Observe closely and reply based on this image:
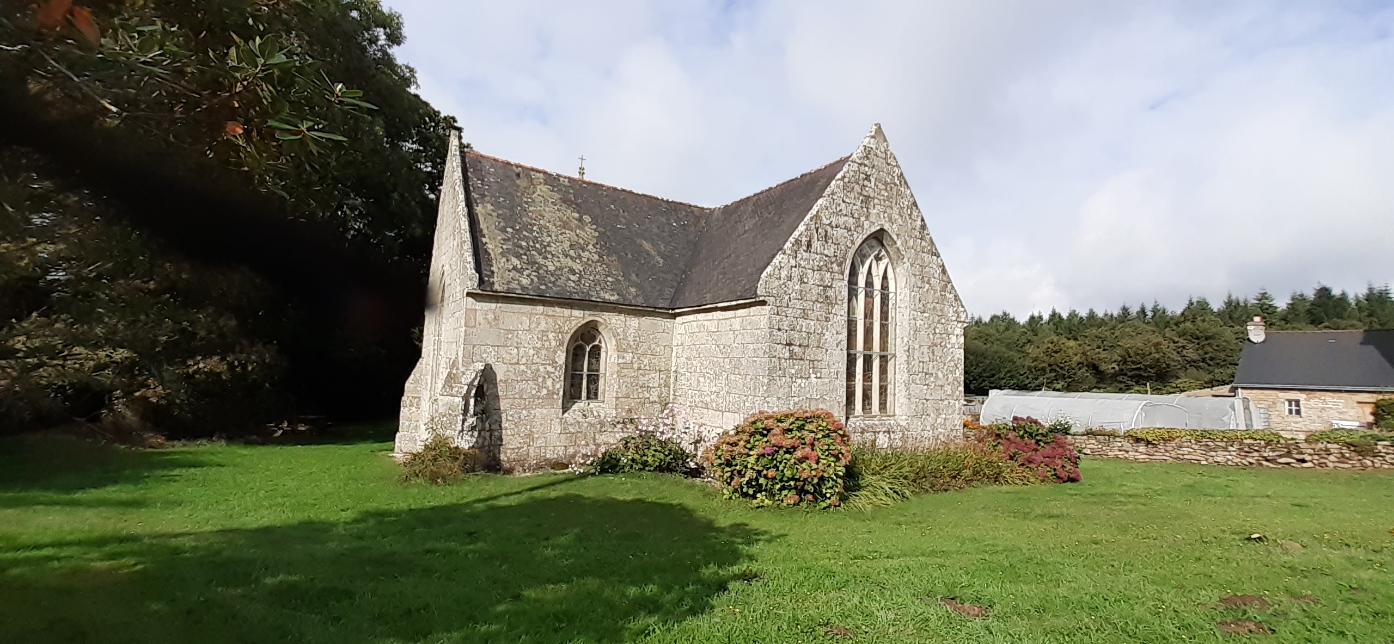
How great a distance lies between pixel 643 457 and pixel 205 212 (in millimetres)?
9335

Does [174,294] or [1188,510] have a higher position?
[174,294]

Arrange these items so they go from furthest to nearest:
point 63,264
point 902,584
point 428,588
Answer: point 902,584 → point 428,588 → point 63,264

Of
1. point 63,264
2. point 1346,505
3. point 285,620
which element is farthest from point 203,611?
point 1346,505

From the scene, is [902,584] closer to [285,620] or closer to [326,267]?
[285,620]

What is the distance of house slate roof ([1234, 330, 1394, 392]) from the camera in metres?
28.9

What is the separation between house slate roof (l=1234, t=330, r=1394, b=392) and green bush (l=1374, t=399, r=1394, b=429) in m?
4.15

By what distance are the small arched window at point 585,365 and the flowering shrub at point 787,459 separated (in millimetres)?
4001

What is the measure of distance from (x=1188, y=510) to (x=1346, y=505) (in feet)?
10.6

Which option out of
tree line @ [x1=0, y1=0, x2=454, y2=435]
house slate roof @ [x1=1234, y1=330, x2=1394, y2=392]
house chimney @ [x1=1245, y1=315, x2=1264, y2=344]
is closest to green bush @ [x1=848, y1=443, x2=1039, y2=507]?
tree line @ [x1=0, y1=0, x2=454, y2=435]

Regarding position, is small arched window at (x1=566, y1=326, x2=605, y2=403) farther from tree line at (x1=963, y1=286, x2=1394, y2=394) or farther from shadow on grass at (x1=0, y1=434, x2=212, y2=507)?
tree line at (x1=963, y1=286, x2=1394, y2=394)

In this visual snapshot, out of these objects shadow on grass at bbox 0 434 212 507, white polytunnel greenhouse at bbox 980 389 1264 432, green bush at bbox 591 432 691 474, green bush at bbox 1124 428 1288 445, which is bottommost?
shadow on grass at bbox 0 434 212 507

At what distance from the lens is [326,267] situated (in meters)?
21.4

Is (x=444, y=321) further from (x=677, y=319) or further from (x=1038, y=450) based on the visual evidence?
(x=1038, y=450)

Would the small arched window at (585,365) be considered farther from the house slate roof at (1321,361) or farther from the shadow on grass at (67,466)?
the house slate roof at (1321,361)
